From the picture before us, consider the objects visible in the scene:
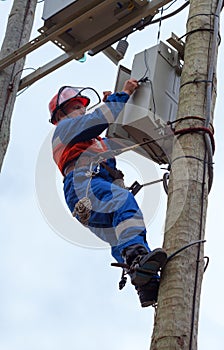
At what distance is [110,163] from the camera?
5754 mm

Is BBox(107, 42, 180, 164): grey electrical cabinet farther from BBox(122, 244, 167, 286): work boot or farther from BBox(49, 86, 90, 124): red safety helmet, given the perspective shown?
BBox(122, 244, 167, 286): work boot

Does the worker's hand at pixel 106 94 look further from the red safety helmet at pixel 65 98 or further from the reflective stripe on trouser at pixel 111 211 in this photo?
the reflective stripe on trouser at pixel 111 211

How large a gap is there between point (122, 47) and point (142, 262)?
2957 mm

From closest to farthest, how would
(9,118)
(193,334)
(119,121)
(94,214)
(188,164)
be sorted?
(193,334) < (188,164) < (94,214) < (119,121) < (9,118)

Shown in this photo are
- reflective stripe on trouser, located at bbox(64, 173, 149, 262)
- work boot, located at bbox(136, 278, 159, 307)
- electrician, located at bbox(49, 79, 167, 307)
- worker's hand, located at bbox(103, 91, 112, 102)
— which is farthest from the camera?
worker's hand, located at bbox(103, 91, 112, 102)

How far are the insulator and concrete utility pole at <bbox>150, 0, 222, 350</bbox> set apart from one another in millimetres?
1791

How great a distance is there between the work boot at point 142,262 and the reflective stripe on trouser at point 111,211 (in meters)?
0.07

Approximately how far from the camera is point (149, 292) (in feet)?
14.4

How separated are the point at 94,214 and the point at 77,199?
0.32 metres

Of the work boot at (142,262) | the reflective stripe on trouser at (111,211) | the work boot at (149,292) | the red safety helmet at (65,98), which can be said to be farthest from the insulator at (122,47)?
the work boot at (149,292)

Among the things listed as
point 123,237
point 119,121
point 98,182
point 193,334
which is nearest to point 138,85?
point 119,121

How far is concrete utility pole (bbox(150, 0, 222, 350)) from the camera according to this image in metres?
3.84

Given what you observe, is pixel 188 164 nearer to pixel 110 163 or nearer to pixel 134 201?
pixel 134 201

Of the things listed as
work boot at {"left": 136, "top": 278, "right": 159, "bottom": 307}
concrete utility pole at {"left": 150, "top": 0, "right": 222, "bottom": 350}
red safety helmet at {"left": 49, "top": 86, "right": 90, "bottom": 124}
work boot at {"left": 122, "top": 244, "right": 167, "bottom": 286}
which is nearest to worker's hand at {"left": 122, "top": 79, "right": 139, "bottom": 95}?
red safety helmet at {"left": 49, "top": 86, "right": 90, "bottom": 124}
